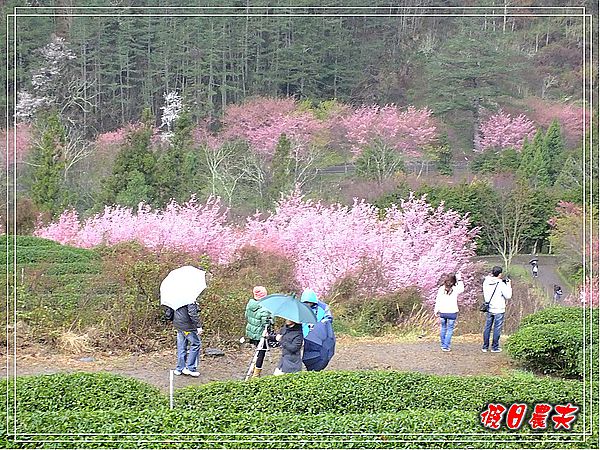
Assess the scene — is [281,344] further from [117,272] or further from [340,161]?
[340,161]

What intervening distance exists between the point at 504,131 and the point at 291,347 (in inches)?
245

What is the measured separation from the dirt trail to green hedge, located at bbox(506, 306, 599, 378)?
0.24 meters

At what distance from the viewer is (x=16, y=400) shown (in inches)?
170

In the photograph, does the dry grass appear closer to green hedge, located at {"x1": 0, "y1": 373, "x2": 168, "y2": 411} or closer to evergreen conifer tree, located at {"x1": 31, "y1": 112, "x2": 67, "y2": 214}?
green hedge, located at {"x1": 0, "y1": 373, "x2": 168, "y2": 411}

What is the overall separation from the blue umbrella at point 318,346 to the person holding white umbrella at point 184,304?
95cm

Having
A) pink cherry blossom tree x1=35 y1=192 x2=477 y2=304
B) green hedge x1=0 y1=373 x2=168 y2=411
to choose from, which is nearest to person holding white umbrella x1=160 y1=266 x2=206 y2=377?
green hedge x1=0 y1=373 x2=168 y2=411

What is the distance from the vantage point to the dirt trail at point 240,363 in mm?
6238

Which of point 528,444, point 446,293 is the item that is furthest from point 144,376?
point 528,444

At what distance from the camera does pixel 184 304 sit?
5.64 metres

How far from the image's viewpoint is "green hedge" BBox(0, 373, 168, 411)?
4.34 metres

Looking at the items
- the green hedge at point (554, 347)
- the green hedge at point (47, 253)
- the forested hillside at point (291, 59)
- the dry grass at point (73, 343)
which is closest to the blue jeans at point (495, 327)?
the green hedge at point (554, 347)

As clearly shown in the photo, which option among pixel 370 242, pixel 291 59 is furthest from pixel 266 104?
pixel 370 242

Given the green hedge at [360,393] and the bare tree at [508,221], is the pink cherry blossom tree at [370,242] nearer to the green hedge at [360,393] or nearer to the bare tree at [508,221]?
the bare tree at [508,221]

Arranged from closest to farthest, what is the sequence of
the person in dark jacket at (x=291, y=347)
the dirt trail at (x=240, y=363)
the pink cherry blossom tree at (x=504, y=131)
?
the person in dark jacket at (x=291, y=347) → the dirt trail at (x=240, y=363) → the pink cherry blossom tree at (x=504, y=131)
